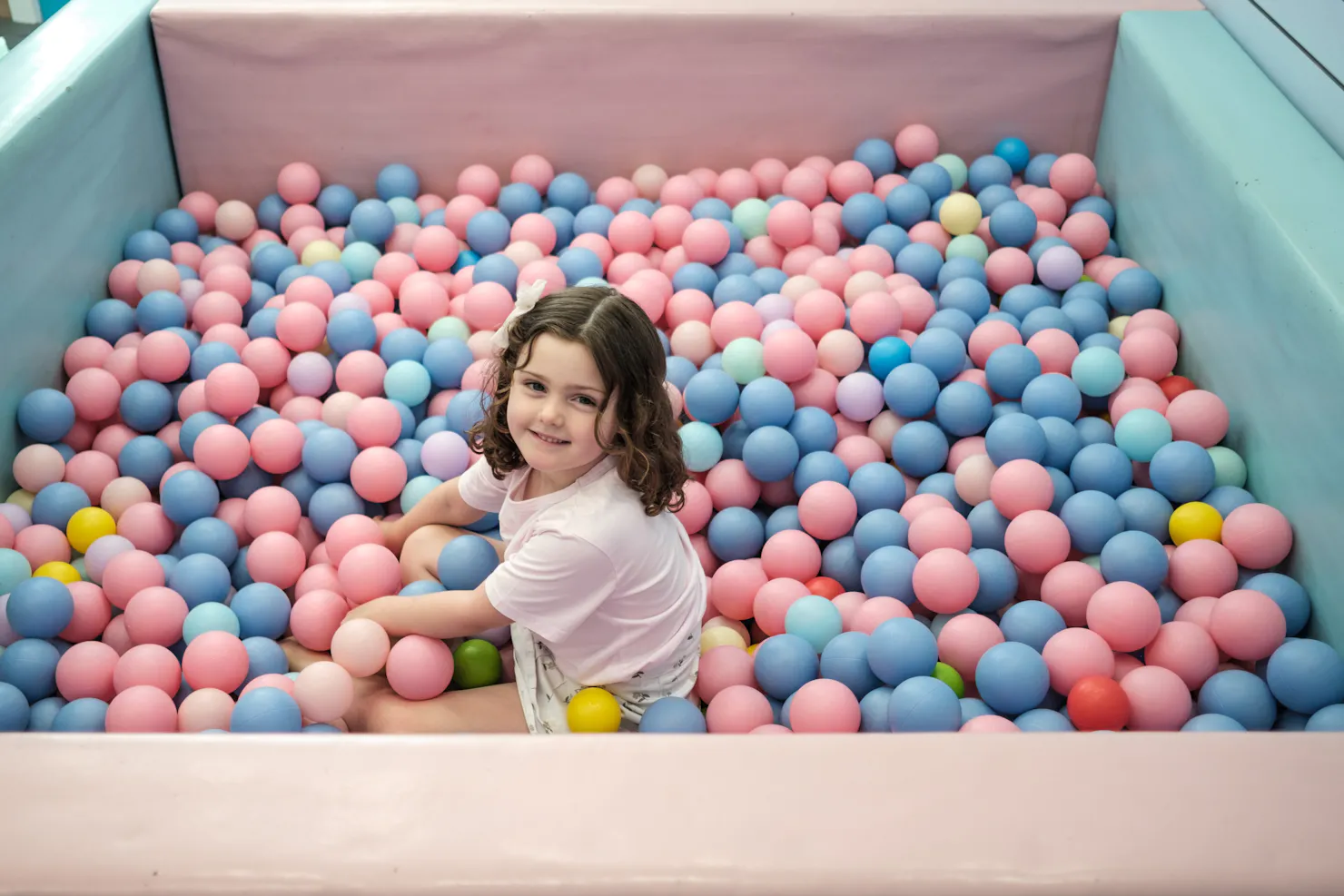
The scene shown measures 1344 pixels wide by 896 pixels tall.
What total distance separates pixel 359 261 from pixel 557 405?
100 cm

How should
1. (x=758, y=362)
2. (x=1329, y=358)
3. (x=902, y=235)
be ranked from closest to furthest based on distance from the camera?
(x=1329, y=358) < (x=758, y=362) < (x=902, y=235)

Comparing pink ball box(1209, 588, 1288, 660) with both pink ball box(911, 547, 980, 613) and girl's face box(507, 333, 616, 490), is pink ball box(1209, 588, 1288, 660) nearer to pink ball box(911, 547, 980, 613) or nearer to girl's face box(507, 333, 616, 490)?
pink ball box(911, 547, 980, 613)

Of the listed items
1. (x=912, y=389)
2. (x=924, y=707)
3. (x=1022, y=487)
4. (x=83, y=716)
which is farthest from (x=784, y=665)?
(x=83, y=716)

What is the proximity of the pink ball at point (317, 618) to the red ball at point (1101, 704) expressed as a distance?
94 centimetres

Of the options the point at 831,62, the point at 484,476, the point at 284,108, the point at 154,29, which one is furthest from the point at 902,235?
the point at 154,29

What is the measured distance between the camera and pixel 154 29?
2082 mm

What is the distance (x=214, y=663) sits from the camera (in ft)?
4.60

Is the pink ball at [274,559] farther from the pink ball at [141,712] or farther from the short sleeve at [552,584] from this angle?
the short sleeve at [552,584]

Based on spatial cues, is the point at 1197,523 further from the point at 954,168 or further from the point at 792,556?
the point at 954,168

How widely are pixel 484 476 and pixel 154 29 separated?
1.20 meters

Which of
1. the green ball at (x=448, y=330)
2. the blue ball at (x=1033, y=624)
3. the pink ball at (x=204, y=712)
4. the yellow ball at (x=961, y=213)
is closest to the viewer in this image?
the pink ball at (x=204, y=712)

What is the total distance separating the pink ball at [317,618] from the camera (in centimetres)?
152

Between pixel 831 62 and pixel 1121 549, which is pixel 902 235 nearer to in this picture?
pixel 831 62

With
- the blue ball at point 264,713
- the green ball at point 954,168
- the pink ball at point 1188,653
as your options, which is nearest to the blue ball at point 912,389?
the pink ball at point 1188,653
